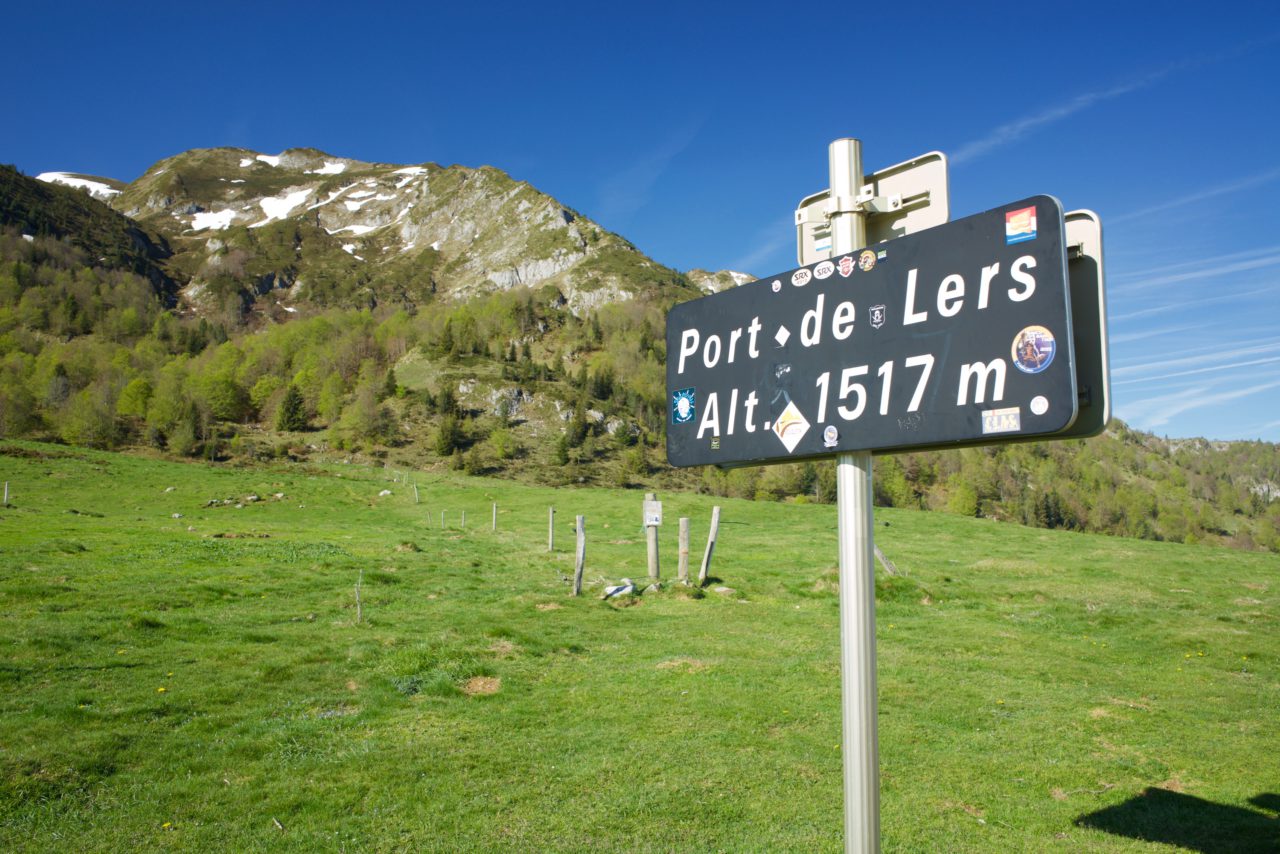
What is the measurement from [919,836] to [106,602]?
61.5ft

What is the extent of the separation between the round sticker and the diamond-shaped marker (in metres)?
0.97

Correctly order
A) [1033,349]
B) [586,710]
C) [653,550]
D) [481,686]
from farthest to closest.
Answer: [653,550]
[481,686]
[586,710]
[1033,349]

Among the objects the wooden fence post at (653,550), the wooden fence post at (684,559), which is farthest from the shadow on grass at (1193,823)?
the wooden fence post at (653,550)

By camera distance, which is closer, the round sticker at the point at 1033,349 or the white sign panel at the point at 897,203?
the round sticker at the point at 1033,349

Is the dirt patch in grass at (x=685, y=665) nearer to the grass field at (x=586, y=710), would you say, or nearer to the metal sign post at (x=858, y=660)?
the grass field at (x=586, y=710)

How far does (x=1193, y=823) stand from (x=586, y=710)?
827 centimetres

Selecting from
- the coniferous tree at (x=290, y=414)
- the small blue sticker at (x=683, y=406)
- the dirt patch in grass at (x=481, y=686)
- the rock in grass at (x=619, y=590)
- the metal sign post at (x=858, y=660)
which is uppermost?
the coniferous tree at (x=290, y=414)

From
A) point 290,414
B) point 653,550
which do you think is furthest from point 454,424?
point 653,550

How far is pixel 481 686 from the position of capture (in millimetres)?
13039

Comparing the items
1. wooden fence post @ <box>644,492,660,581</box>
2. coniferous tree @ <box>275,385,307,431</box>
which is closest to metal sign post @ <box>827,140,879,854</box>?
wooden fence post @ <box>644,492,660,581</box>

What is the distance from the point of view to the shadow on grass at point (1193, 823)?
313 inches

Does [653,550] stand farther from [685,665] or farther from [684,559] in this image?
[685,665]

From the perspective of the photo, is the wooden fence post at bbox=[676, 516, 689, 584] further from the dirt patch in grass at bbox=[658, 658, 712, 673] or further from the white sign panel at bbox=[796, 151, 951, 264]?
the white sign panel at bbox=[796, 151, 951, 264]

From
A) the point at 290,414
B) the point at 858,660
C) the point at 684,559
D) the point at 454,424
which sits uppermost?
the point at 290,414
